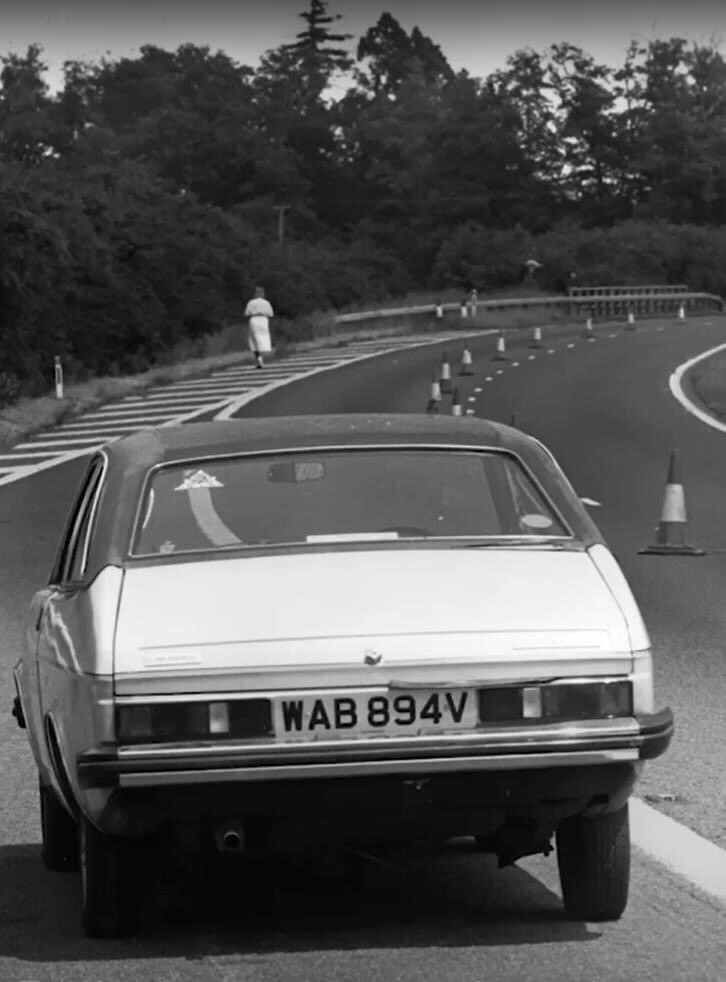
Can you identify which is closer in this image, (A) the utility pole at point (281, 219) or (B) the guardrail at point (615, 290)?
(B) the guardrail at point (615, 290)

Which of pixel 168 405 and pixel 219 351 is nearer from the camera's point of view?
pixel 168 405

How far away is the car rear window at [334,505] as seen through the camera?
265 inches

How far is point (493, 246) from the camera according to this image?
4722 inches

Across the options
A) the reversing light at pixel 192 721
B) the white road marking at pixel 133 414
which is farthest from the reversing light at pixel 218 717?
the white road marking at pixel 133 414

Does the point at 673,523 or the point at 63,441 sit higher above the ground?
the point at 673,523

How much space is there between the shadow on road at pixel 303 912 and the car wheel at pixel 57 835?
0.16ft

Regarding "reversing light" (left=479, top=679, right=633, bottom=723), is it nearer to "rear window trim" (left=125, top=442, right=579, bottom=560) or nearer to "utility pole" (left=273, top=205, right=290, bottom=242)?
"rear window trim" (left=125, top=442, right=579, bottom=560)

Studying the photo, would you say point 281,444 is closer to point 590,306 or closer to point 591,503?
point 591,503

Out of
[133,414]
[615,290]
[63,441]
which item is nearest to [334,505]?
[63,441]

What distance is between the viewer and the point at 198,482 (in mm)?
6867

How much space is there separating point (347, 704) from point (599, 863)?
0.89 metres

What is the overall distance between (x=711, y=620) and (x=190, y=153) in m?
125

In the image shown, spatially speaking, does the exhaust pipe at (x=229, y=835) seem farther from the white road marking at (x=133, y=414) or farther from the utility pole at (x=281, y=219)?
the utility pole at (x=281, y=219)

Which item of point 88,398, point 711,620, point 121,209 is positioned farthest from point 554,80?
point 711,620
